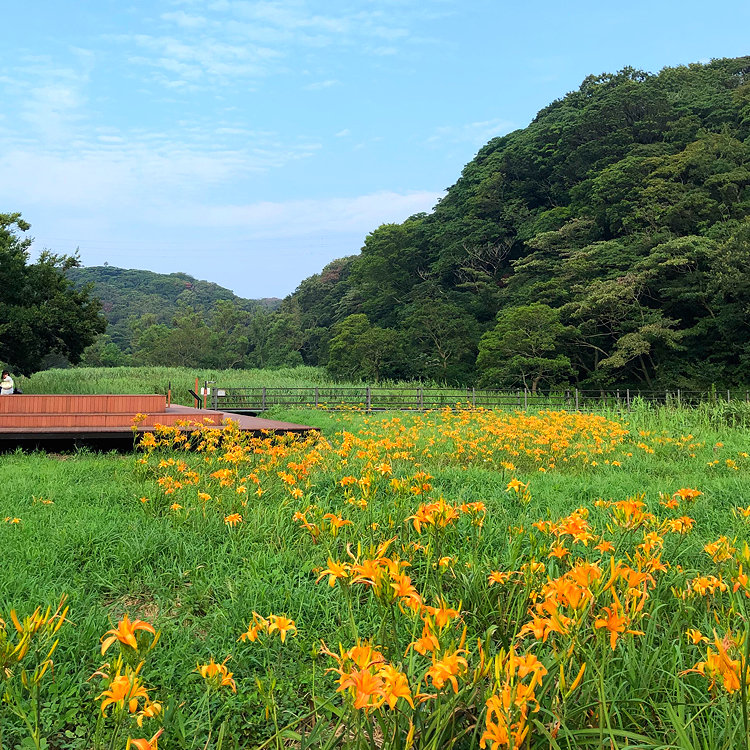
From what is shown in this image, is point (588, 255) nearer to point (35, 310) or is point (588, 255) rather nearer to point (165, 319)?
point (35, 310)

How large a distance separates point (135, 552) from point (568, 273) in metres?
22.4

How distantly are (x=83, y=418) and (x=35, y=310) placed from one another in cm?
1067

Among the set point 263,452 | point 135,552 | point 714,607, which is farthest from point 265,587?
point 263,452

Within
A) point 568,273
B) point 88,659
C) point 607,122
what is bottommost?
point 88,659

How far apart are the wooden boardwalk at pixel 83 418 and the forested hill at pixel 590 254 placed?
49.0 ft

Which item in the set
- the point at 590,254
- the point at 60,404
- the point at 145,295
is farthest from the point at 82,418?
the point at 145,295

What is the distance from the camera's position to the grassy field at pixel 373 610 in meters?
1.19

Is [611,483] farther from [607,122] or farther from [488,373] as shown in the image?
[607,122]

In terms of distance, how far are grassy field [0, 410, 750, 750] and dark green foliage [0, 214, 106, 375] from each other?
1295cm

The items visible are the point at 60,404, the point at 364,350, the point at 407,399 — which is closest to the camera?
the point at 60,404

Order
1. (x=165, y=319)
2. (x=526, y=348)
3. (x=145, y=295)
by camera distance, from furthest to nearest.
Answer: (x=145, y=295) → (x=165, y=319) → (x=526, y=348)

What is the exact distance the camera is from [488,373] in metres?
21.5

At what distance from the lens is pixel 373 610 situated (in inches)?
92.8

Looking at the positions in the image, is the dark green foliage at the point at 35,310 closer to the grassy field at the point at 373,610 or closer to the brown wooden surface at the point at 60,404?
the brown wooden surface at the point at 60,404
